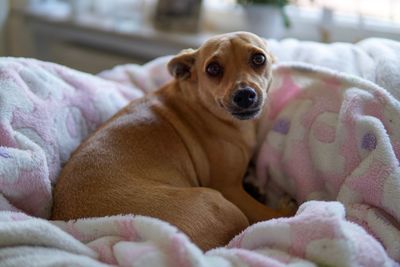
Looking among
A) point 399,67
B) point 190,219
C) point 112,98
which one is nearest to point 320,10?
point 399,67

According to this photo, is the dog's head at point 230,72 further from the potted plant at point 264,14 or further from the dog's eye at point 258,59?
the potted plant at point 264,14

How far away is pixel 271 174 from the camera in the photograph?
4.99 ft

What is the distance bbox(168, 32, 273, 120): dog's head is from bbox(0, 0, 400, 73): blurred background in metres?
0.61

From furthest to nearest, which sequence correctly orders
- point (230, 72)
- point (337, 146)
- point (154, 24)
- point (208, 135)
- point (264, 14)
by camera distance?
1. point (154, 24)
2. point (264, 14)
3. point (208, 135)
4. point (230, 72)
5. point (337, 146)

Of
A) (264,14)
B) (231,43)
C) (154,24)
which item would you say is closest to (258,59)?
(231,43)

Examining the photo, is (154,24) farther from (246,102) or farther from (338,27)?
(246,102)

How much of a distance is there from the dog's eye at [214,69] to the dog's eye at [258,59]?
4.1 inches

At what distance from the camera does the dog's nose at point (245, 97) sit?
1.36 metres

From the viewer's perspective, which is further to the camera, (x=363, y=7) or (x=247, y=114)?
(x=363, y=7)

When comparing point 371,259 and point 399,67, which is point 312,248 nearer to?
point 371,259

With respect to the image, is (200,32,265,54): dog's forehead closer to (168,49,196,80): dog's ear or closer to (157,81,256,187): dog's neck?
(168,49,196,80): dog's ear

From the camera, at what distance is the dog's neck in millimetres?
1543

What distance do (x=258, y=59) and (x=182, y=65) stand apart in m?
0.27

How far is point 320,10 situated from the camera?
2.29 m
